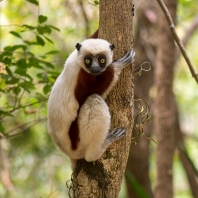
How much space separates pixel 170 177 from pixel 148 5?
410 centimetres

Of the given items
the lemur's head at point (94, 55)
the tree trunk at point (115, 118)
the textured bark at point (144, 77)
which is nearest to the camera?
the tree trunk at point (115, 118)

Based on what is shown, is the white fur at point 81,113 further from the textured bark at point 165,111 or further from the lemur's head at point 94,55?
the textured bark at point 165,111

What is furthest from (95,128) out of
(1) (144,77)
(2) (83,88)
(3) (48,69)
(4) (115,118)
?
(1) (144,77)

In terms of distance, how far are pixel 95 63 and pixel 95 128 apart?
652 millimetres

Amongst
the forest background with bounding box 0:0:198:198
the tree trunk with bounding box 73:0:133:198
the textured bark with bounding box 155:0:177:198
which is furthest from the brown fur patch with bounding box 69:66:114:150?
the forest background with bounding box 0:0:198:198

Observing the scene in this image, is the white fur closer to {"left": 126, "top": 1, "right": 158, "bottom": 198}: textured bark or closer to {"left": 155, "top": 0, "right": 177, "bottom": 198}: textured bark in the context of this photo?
{"left": 155, "top": 0, "right": 177, "bottom": 198}: textured bark

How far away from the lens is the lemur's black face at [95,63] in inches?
153

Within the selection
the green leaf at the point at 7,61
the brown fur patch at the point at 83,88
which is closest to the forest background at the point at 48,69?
the green leaf at the point at 7,61

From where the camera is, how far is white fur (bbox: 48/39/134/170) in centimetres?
376

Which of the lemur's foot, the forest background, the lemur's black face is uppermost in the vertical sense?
the lemur's foot

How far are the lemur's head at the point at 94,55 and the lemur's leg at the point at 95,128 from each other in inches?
11.5

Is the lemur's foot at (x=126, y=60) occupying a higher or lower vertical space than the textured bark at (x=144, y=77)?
higher

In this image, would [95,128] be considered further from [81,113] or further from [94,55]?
[94,55]

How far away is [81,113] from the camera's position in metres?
3.89
